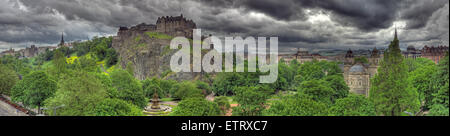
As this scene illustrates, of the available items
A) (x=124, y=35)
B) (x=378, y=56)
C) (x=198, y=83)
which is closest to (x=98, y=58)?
(x=124, y=35)

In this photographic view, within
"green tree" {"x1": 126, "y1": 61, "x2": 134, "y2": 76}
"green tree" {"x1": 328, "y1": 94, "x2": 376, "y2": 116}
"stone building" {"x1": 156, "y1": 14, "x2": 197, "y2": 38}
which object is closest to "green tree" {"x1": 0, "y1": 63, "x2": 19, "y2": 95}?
"green tree" {"x1": 126, "y1": 61, "x2": 134, "y2": 76}

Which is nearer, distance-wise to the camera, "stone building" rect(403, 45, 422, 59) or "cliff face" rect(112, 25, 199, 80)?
"cliff face" rect(112, 25, 199, 80)

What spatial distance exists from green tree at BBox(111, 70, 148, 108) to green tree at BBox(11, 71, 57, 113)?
8.23 m

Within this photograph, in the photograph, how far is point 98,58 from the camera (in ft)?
310

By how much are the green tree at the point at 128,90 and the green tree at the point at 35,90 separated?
27.0 feet

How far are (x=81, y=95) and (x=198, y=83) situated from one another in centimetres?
3382

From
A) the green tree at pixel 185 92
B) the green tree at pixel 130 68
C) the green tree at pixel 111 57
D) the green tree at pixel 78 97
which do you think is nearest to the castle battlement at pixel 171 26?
the green tree at pixel 111 57

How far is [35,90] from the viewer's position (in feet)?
99.0

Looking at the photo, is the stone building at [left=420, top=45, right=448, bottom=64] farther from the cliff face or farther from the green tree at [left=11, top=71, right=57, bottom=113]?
the green tree at [left=11, top=71, right=57, bottom=113]

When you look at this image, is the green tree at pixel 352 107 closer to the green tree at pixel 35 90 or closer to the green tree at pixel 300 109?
the green tree at pixel 300 109

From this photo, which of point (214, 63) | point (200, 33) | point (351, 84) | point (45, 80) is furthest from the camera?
point (200, 33)

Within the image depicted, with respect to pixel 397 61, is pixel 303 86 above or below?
below

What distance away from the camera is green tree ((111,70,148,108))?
3081cm

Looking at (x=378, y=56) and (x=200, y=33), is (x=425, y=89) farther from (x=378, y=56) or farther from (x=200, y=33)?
(x=200, y=33)
